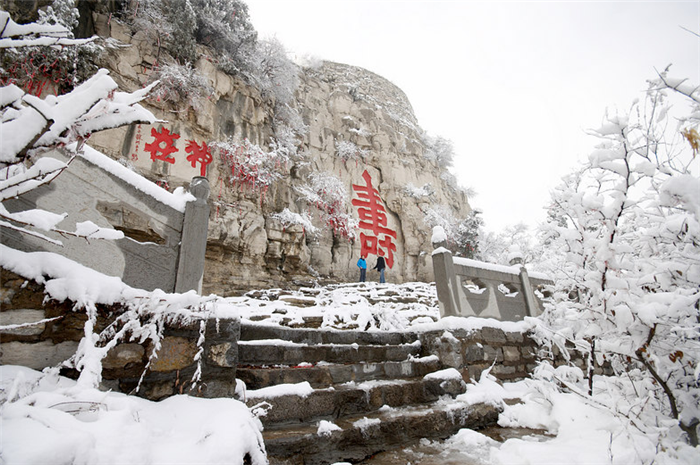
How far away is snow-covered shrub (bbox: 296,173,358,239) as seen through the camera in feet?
45.3

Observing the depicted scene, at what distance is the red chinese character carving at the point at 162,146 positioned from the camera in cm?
930

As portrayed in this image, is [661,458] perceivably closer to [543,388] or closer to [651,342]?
[651,342]

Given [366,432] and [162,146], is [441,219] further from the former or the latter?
[366,432]

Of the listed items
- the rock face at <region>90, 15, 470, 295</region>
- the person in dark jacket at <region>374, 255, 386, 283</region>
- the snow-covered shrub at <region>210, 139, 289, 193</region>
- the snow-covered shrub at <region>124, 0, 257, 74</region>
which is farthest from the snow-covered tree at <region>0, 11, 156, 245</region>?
the person in dark jacket at <region>374, 255, 386, 283</region>

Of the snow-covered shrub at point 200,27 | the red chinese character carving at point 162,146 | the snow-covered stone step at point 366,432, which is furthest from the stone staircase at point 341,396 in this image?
the snow-covered shrub at point 200,27

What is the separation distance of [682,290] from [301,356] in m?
2.99

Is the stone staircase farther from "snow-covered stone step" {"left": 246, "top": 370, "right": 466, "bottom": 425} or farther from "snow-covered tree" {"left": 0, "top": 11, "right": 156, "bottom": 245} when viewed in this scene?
"snow-covered tree" {"left": 0, "top": 11, "right": 156, "bottom": 245}

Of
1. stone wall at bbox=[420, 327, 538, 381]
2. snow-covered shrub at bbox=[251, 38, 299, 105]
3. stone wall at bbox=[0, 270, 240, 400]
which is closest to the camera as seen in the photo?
stone wall at bbox=[0, 270, 240, 400]

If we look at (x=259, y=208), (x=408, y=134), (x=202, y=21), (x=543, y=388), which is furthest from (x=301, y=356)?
(x=408, y=134)

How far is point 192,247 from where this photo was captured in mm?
3236

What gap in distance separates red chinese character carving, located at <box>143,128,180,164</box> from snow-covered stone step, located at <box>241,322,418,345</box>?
7.89 m

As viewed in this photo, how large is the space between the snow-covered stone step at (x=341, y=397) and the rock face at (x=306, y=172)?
25.2ft

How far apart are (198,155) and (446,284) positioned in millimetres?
8577

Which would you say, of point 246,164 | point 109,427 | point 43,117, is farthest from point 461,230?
point 43,117
